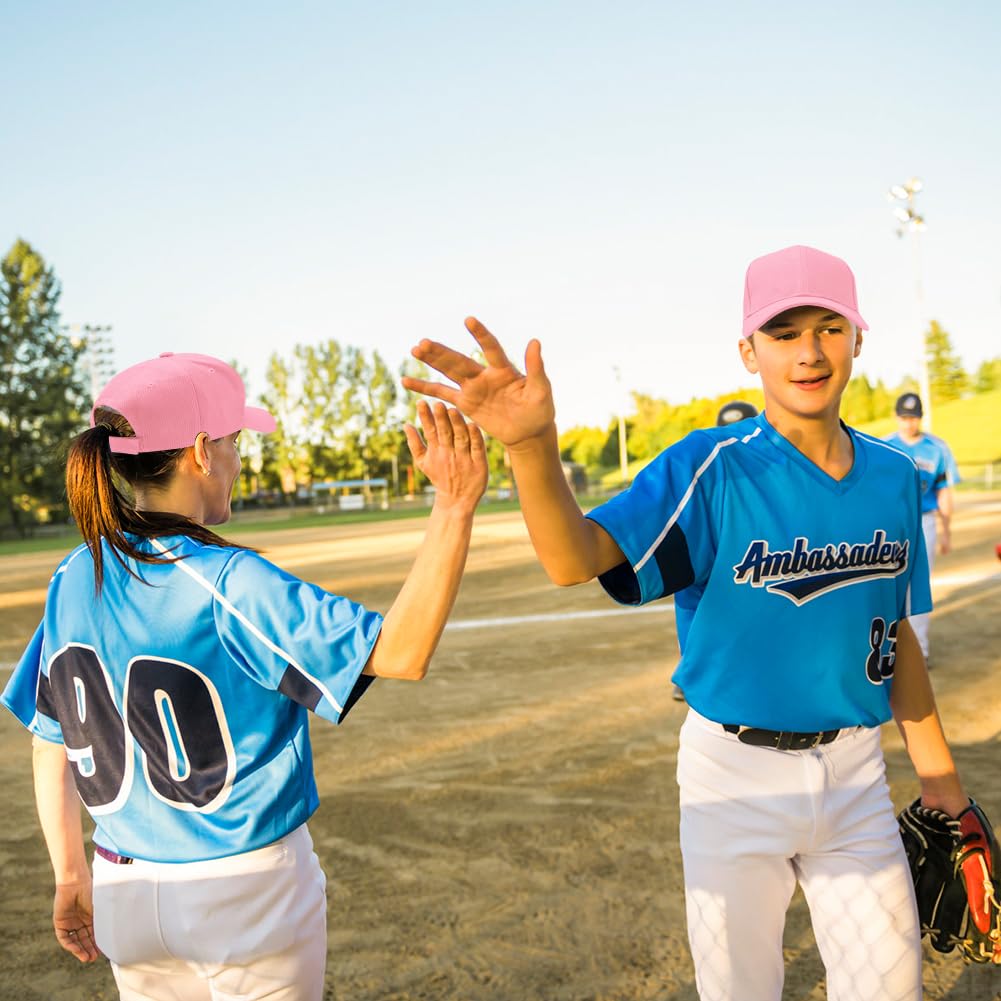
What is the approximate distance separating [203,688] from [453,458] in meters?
0.62

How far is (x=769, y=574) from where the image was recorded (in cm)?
221

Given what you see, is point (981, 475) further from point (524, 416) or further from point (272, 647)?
point (272, 647)

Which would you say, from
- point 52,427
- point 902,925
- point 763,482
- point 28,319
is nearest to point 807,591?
point 763,482

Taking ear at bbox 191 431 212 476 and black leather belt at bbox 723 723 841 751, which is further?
black leather belt at bbox 723 723 841 751

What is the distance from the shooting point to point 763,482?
2291 mm

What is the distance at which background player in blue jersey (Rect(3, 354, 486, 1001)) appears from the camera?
5.71ft

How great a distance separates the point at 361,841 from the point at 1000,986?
2.80 m

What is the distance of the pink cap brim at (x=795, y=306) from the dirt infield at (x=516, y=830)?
2.31 meters

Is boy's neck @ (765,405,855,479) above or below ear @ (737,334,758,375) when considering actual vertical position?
below

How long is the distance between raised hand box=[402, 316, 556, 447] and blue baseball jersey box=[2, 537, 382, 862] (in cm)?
41

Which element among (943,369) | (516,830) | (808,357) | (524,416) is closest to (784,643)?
(808,357)

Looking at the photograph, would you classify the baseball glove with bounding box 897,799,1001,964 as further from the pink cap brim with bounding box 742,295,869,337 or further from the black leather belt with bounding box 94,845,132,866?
the black leather belt with bounding box 94,845,132,866

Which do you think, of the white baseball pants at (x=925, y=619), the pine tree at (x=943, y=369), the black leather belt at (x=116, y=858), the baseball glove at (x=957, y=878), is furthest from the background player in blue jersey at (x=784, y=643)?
the pine tree at (x=943, y=369)

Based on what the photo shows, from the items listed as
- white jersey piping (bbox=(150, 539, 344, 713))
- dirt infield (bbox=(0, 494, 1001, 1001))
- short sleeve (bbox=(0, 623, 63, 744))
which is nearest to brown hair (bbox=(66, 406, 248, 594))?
white jersey piping (bbox=(150, 539, 344, 713))
